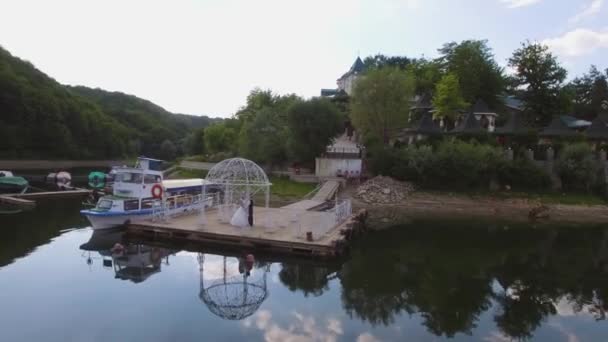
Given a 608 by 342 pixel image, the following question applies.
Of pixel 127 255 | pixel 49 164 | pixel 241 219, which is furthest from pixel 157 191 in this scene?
pixel 49 164

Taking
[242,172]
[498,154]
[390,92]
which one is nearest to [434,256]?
[242,172]

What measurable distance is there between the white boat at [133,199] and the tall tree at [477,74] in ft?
152

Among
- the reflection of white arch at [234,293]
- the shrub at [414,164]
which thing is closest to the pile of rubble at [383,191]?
the shrub at [414,164]

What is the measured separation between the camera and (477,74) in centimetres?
6075

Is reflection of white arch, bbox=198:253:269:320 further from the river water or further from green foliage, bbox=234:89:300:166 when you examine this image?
green foliage, bbox=234:89:300:166

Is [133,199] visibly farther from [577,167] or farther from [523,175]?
[577,167]

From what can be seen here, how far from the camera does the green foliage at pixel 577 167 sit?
133 feet

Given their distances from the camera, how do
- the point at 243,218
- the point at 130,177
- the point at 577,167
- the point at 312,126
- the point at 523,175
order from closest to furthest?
1. the point at 243,218
2. the point at 130,177
3. the point at 577,167
4. the point at 523,175
5. the point at 312,126

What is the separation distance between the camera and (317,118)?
4328cm

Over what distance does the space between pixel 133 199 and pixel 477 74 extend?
52.6m

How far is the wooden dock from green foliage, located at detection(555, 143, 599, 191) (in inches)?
1038

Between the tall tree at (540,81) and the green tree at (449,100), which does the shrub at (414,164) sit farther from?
the tall tree at (540,81)

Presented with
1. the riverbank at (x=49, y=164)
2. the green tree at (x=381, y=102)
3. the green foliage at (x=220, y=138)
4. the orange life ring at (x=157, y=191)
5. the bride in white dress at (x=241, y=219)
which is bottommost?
the riverbank at (x=49, y=164)

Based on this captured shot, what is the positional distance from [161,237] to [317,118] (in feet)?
78.5
